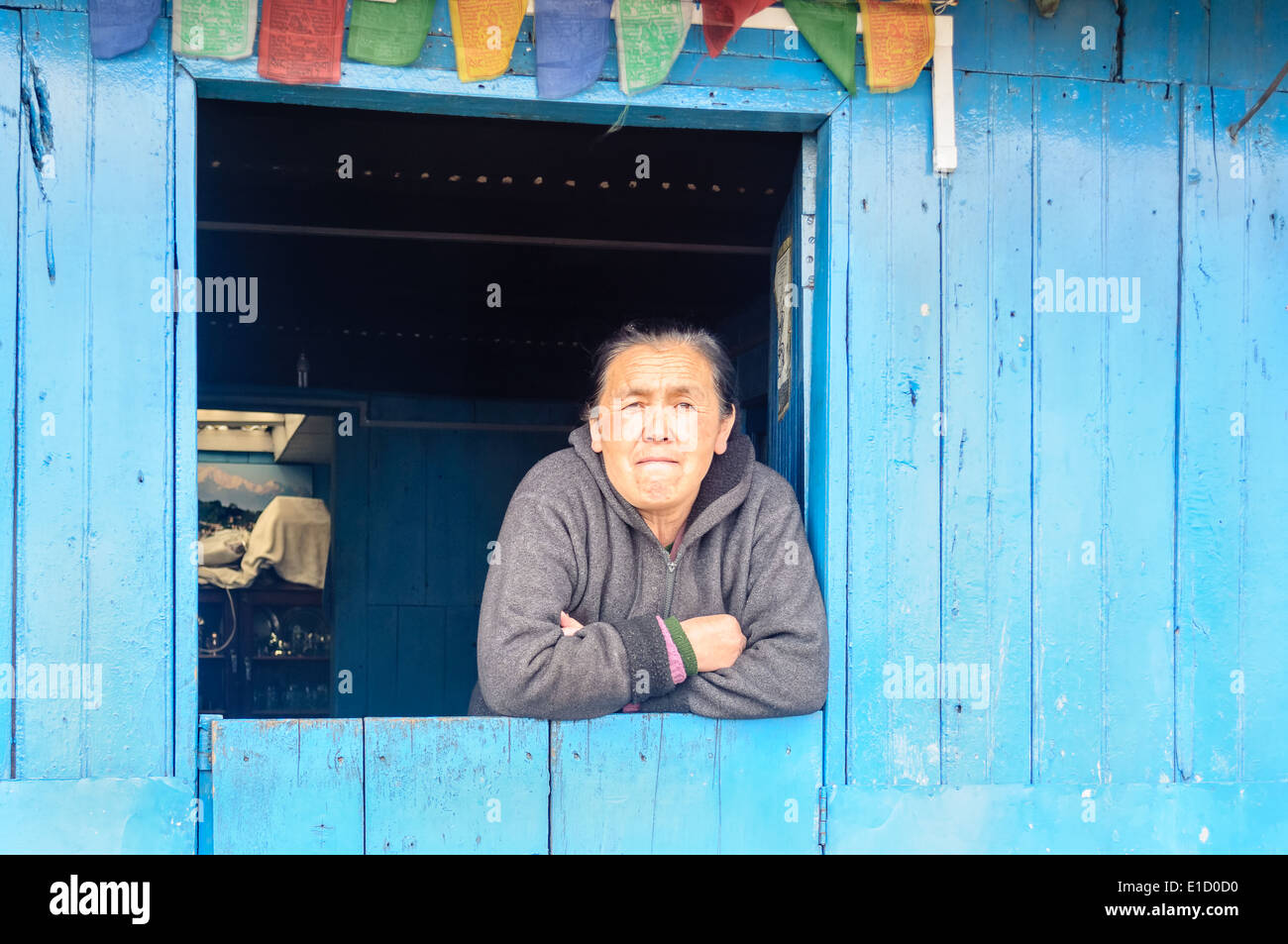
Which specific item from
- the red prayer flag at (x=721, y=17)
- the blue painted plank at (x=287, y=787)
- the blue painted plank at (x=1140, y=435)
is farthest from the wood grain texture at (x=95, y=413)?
the blue painted plank at (x=1140, y=435)

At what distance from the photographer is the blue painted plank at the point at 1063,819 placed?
254cm

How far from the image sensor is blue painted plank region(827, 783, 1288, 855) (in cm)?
254

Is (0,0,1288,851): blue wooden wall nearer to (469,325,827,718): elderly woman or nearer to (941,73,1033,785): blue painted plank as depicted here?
(941,73,1033,785): blue painted plank

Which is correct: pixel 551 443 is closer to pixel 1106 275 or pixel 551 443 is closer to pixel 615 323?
pixel 615 323

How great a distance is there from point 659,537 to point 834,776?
2.25 ft

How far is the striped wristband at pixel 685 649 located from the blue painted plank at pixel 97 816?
1.08m

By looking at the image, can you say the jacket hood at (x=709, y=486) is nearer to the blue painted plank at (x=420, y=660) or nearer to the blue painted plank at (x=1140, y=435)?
the blue painted plank at (x=1140, y=435)

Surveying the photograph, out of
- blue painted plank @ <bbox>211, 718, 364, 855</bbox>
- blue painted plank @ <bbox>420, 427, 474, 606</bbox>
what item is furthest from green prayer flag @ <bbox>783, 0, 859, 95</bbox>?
blue painted plank @ <bbox>420, 427, 474, 606</bbox>

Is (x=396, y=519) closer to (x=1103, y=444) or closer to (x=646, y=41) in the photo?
(x=646, y=41)

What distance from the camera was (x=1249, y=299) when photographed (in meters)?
2.69

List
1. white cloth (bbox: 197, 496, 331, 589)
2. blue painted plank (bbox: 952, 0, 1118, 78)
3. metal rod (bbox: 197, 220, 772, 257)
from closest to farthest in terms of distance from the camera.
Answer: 1. blue painted plank (bbox: 952, 0, 1118, 78)
2. metal rod (bbox: 197, 220, 772, 257)
3. white cloth (bbox: 197, 496, 331, 589)

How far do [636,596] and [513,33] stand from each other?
1.31m

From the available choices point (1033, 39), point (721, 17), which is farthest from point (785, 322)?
point (1033, 39)

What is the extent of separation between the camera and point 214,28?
2.38m
